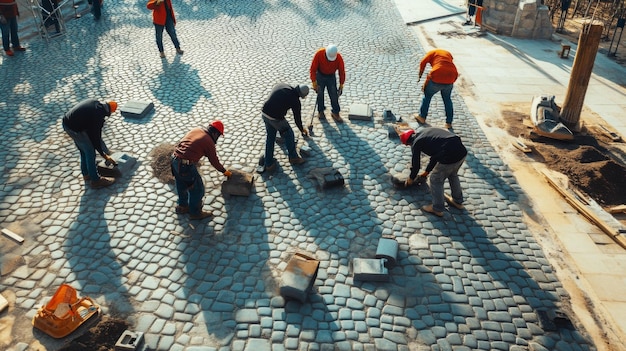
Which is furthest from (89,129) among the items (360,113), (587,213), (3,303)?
(587,213)

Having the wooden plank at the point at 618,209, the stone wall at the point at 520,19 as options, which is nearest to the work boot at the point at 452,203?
the wooden plank at the point at 618,209

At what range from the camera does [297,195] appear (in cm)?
750

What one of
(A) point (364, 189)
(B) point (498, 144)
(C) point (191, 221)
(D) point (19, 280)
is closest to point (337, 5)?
(B) point (498, 144)

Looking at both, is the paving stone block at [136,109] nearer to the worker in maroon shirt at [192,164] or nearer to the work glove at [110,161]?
the work glove at [110,161]

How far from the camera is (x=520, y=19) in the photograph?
50.6 feet

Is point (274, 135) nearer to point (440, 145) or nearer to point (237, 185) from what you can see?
point (237, 185)

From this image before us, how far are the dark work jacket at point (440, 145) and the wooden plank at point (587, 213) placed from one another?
245 centimetres

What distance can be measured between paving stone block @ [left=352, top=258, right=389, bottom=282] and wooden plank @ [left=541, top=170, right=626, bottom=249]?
3768 millimetres

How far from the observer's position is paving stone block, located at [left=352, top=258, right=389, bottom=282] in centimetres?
588

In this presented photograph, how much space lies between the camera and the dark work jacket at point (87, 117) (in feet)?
22.4

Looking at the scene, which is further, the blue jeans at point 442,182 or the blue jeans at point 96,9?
the blue jeans at point 96,9

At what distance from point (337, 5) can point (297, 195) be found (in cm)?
1264

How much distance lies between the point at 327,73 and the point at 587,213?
5.50m

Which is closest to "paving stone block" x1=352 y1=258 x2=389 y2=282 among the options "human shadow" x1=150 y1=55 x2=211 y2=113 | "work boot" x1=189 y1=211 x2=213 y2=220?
"work boot" x1=189 y1=211 x2=213 y2=220
